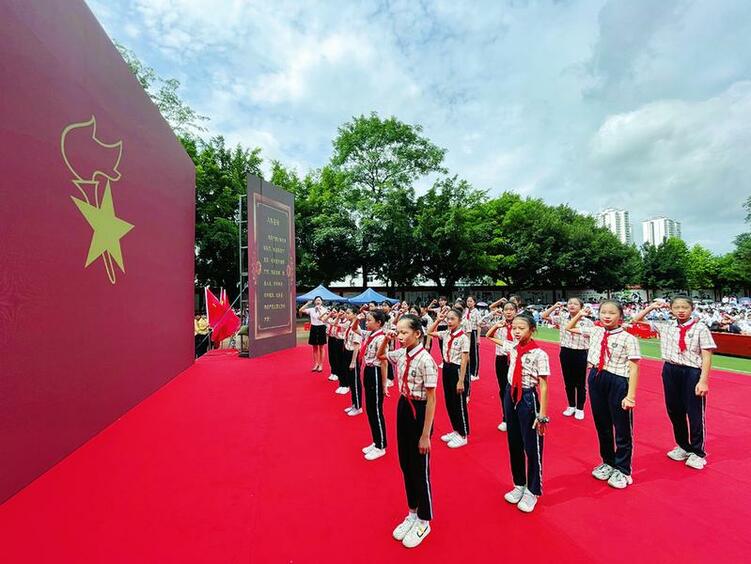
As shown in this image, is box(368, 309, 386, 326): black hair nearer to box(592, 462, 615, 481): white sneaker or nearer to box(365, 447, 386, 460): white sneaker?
box(365, 447, 386, 460): white sneaker

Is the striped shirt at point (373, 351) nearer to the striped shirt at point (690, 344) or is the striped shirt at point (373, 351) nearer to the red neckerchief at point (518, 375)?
the red neckerchief at point (518, 375)

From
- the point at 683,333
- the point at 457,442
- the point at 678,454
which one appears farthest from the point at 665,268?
the point at 457,442

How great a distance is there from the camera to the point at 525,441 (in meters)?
2.78

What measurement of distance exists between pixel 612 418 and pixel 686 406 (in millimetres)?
990

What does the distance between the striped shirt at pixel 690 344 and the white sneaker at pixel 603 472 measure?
4.24ft

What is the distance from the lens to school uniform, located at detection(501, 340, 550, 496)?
2725 millimetres

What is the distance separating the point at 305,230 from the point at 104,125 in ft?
54.2

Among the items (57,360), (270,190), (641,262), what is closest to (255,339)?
(270,190)

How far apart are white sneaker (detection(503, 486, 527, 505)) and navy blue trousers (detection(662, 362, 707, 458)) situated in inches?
78.1

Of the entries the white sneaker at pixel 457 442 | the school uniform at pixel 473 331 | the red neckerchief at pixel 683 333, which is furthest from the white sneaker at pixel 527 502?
the school uniform at pixel 473 331

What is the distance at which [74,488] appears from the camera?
10.6 ft

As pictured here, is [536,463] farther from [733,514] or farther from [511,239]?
[511,239]

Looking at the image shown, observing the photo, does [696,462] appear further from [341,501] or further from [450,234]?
[450,234]

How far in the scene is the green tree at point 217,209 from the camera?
1705 cm
